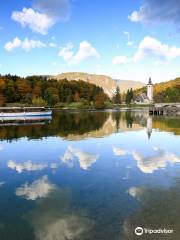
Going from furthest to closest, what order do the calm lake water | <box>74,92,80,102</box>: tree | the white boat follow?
<box>74,92,80,102</box>: tree, the white boat, the calm lake water

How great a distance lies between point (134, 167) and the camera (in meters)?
24.6

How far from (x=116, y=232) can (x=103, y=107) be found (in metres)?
167

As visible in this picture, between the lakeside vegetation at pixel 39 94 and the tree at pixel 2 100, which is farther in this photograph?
the lakeside vegetation at pixel 39 94

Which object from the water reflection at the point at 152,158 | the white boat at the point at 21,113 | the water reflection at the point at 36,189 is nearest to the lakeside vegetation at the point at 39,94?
the white boat at the point at 21,113

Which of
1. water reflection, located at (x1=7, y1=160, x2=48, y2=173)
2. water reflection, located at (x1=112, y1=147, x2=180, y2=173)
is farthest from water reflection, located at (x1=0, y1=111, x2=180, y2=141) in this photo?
water reflection, located at (x1=7, y1=160, x2=48, y2=173)

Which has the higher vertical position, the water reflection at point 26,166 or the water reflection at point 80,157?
the water reflection at point 26,166

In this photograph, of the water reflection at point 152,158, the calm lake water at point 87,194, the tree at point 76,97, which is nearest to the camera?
the calm lake water at point 87,194

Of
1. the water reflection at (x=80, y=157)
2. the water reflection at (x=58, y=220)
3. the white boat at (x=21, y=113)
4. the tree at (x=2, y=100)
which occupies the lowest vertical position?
the water reflection at (x=58, y=220)

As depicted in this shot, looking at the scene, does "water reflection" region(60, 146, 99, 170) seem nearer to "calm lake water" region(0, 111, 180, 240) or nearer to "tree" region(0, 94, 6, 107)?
"calm lake water" region(0, 111, 180, 240)

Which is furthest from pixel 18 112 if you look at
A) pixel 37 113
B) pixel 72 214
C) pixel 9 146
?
pixel 72 214

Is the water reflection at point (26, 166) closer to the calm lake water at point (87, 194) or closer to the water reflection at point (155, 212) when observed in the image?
the calm lake water at point (87, 194)

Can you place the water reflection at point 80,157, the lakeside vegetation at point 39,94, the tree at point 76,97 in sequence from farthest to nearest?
the tree at point 76,97 → the lakeside vegetation at point 39,94 → the water reflection at point 80,157

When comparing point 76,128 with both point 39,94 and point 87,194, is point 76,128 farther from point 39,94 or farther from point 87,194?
point 39,94

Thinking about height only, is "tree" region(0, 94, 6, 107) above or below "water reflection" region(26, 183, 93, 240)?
above
